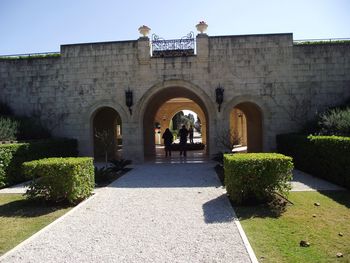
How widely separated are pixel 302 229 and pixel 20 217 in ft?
18.6

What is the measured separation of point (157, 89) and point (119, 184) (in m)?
6.09

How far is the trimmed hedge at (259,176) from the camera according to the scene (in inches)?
283

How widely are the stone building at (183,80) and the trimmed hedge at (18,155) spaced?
8.65 ft

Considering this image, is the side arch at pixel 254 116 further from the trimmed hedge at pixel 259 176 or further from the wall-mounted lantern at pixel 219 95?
the trimmed hedge at pixel 259 176

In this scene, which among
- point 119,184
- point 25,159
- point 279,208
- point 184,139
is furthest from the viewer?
point 184,139

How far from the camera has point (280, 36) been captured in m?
14.4

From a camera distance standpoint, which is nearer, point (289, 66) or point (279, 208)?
point (279, 208)

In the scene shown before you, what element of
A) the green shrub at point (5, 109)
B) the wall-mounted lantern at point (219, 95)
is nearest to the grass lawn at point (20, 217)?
the green shrub at point (5, 109)

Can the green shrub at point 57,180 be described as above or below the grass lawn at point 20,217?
above

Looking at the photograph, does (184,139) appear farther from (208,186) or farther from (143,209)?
(143,209)

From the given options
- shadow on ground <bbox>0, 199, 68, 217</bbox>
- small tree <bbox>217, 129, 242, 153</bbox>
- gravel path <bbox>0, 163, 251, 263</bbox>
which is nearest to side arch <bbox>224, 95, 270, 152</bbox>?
small tree <bbox>217, 129, 242, 153</bbox>

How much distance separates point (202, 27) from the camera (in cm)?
1456

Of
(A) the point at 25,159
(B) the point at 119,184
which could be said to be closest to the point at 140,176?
(B) the point at 119,184

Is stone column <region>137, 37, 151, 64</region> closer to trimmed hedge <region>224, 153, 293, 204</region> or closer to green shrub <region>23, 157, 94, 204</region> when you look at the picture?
green shrub <region>23, 157, 94, 204</region>
